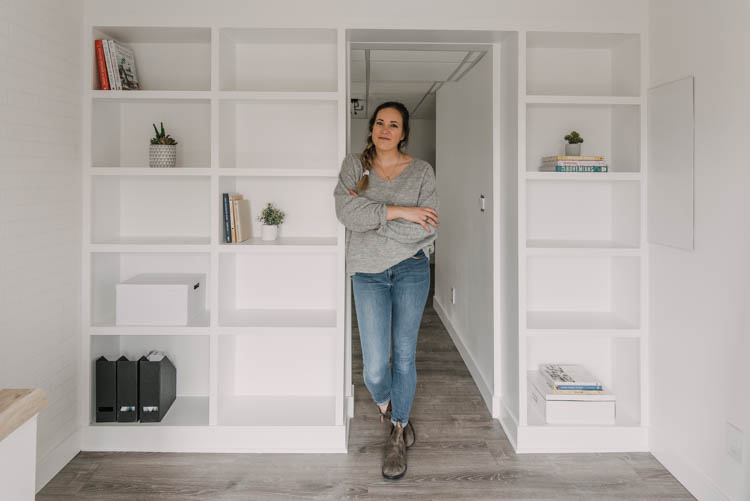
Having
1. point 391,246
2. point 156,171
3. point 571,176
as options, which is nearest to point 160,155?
point 156,171

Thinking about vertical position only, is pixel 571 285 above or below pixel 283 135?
below

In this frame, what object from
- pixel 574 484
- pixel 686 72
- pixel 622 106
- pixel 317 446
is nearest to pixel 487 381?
pixel 574 484

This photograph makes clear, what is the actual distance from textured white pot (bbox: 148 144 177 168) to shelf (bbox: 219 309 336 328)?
0.80m

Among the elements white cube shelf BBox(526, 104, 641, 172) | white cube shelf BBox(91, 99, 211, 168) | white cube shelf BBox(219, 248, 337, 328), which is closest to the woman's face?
white cube shelf BBox(219, 248, 337, 328)

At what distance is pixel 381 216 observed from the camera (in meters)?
2.20

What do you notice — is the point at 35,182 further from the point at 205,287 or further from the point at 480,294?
the point at 480,294

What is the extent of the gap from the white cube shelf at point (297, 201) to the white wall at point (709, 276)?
169 cm

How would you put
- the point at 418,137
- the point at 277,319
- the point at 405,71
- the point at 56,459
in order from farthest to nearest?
1. the point at 418,137
2. the point at 405,71
3. the point at 277,319
4. the point at 56,459

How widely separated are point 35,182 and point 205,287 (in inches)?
38.3

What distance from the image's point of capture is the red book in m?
2.50

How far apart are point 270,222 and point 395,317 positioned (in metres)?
0.83

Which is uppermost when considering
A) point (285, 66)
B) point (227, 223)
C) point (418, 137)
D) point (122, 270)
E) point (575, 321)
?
point (418, 137)

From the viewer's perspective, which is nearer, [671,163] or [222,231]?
[671,163]

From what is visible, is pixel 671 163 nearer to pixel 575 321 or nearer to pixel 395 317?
pixel 575 321
